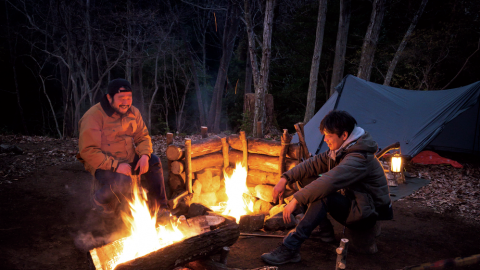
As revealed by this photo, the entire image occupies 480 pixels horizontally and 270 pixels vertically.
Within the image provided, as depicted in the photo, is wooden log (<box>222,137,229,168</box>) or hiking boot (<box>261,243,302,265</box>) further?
wooden log (<box>222,137,229,168</box>)

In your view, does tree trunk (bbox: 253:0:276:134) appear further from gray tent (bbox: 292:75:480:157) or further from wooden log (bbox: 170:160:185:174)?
wooden log (bbox: 170:160:185:174)

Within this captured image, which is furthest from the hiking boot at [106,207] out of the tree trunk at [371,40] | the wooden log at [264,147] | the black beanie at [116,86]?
the tree trunk at [371,40]

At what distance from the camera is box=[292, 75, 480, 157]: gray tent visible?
6.18 metres

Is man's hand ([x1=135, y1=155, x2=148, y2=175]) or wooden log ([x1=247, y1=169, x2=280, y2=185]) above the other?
man's hand ([x1=135, y1=155, x2=148, y2=175])

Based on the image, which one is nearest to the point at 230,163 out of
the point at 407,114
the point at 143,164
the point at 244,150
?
the point at 244,150

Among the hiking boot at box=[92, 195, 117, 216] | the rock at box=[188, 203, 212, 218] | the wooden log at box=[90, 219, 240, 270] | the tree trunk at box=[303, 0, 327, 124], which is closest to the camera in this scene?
the wooden log at box=[90, 219, 240, 270]

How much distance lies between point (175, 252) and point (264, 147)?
2471mm

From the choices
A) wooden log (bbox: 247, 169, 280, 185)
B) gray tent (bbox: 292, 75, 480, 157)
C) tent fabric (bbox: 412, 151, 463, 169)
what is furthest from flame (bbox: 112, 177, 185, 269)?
tent fabric (bbox: 412, 151, 463, 169)

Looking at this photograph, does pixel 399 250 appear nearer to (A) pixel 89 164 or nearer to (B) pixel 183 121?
(A) pixel 89 164

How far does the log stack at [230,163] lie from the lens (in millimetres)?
4262

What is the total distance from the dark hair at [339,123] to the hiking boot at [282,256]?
114 centimetres

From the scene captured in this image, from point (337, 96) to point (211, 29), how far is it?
14.5 metres

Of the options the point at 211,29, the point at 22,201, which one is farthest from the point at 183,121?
the point at 22,201

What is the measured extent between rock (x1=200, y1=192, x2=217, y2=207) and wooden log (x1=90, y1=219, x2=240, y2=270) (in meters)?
1.75
